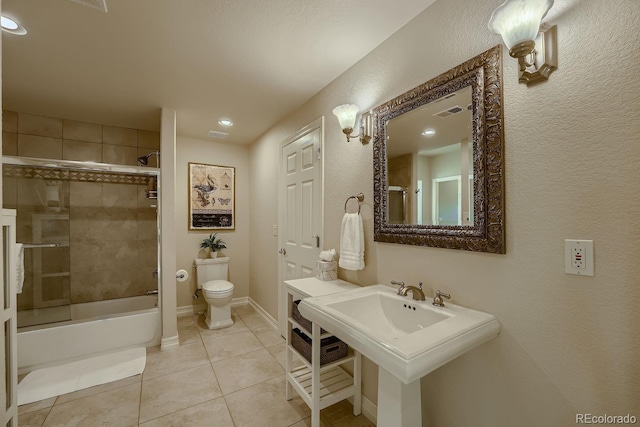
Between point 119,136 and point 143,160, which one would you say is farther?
point 119,136

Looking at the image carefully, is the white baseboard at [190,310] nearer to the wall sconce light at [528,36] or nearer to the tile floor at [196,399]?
the tile floor at [196,399]

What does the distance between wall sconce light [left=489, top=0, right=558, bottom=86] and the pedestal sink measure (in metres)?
1.00

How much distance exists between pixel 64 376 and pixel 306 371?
6.51ft

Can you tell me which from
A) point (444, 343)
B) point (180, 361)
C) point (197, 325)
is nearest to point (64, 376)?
point (180, 361)

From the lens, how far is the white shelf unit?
1.64 meters

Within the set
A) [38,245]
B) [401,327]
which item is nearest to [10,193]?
[38,245]

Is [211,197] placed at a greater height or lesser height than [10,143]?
lesser

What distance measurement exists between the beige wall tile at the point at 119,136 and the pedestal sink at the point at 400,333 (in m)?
3.24

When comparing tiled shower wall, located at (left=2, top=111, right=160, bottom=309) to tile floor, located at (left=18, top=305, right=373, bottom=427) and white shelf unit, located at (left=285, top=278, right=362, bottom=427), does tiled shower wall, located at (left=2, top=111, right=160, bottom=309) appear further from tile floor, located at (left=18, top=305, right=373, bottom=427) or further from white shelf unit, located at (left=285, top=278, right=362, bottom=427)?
white shelf unit, located at (left=285, top=278, right=362, bottom=427)

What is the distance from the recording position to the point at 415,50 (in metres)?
1.53

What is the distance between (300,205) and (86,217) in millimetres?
2496

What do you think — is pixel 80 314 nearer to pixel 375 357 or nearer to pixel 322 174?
pixel 322 174

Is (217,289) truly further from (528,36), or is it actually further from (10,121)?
(528,36)

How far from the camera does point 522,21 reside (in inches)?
36.9
